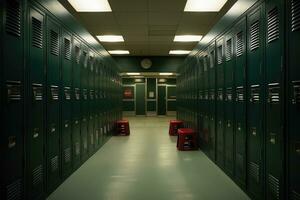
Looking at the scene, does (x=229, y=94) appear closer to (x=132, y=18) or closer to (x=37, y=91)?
(x=37, y=91)

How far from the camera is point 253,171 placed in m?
3.06

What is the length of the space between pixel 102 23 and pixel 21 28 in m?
4.34

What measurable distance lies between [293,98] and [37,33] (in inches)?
96.3

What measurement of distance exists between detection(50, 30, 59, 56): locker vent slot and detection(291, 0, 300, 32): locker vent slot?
99.7 inches

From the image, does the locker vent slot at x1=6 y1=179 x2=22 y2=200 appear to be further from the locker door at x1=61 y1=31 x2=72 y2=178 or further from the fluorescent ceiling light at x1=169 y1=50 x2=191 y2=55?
the fluorescent ceiling light at x1=169 y1=50 x2=191 y2=55

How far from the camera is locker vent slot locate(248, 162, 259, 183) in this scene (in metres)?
2.94

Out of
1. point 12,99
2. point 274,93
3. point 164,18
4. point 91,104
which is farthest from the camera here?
point 164,18

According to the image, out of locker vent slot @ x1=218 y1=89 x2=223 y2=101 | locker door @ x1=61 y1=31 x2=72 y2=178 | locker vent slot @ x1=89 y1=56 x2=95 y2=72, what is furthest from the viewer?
locker vent slot @ x1=89 y1=56 x2=95 y2=72

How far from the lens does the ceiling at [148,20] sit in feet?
17.4

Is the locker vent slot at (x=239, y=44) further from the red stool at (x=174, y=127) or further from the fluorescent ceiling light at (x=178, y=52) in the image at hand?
the fluorescent ceiling light at (x=178, y=52)

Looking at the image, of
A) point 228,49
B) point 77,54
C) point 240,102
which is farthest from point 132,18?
point 240,102

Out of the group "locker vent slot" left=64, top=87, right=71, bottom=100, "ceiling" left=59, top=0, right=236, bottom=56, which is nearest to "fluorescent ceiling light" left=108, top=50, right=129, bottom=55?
"ceiling" left=59, top=0, right=236, bottom=56

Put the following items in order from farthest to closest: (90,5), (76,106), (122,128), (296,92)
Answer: (122,128)
(90,5)
(76,106)
(296,92)

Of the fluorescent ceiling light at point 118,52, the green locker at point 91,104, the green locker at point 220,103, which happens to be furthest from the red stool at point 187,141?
the fluorescent ceiling light at point 118,52
